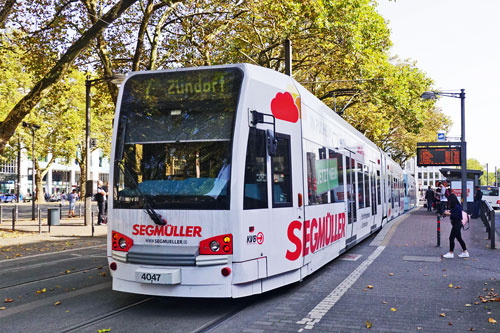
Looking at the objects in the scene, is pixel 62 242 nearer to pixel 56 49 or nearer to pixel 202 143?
pixel 56 49

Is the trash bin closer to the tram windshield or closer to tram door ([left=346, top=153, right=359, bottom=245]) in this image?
tram door ([left=346, top=153, right=359, bottom=245])

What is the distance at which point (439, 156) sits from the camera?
2455cm

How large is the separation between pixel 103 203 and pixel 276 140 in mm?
17140

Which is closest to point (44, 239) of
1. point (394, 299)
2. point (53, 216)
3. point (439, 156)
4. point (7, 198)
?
point (53, 216)

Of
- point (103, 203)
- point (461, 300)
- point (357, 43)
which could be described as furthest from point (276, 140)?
point (103, 203)

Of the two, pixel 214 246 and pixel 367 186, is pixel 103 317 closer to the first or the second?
pixel 214 246

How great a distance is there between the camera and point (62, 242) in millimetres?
15711

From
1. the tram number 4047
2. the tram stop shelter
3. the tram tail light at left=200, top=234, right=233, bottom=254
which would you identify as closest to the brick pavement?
the tram tail light at left=200, top=234, right=233, bottom=254

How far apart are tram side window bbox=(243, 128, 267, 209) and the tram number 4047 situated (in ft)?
4.63

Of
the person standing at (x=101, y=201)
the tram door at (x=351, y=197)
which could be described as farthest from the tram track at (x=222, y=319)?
the person standing at (x=101, y=201)

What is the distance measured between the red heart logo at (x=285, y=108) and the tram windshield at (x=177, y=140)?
0.81 m

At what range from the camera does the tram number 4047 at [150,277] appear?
6155 mm

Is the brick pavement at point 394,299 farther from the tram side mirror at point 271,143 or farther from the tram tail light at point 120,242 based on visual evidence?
the tram side mirror at point 271,143

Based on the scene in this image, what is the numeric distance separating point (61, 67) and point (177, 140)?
420 inches
